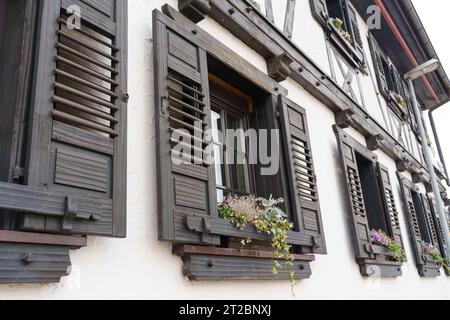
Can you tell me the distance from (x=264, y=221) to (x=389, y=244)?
2.68 metres

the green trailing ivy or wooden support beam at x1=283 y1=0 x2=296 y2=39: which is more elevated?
wooden support beam at x1=283 y1=0 x2=296 y2=39

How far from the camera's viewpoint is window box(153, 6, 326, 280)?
2111 mm

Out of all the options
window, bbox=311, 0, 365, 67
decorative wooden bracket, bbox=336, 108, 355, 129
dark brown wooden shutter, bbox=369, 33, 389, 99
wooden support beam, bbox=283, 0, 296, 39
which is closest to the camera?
wooden support beam, bbox=283, 0, 296, 39

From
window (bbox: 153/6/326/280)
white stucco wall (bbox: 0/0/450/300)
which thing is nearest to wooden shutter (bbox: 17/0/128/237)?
white stucco wall (bbox: 0/0/450/300)

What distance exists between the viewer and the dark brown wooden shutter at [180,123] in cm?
205

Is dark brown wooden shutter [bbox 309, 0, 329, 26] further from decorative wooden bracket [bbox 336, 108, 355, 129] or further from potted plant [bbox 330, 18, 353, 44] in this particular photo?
decorative wooden bracket [bbox 336, 108, 355, 129]

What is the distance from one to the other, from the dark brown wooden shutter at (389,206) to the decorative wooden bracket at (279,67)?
2319mm

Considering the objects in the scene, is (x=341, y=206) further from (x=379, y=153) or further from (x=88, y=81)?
(x=88, y=81)

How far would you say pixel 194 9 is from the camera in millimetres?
2723

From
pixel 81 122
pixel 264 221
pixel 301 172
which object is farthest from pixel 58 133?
pixel 301 172

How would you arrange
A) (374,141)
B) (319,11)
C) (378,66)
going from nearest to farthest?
(319,11) < (374,141) < (378,66)

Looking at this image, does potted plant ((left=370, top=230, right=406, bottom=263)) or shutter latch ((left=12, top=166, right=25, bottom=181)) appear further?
potted plant ((left=370, top=230, right=406, bottom=263))

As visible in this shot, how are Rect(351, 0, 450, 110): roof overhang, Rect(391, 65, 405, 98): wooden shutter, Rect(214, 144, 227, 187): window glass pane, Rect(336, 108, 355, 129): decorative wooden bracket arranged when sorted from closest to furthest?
Rect(214, 144, 227, 187): window glass pane
Rect(336, 108, 355, 129): decorative wooden bracket
Rect(351, 0, 450, 110): roof overhang
Rect(391, 65, 405, 98): wooden shutter

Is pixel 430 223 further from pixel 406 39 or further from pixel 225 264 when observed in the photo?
pixel 225 264
